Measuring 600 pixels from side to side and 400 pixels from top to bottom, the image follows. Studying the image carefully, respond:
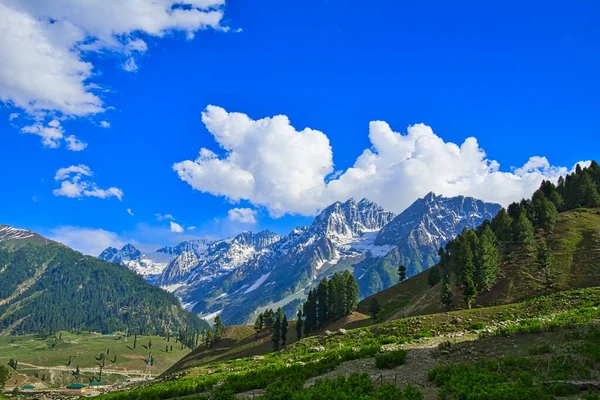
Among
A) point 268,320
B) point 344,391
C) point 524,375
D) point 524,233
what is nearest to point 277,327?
point 268,320

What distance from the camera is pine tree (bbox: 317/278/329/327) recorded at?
434 feet

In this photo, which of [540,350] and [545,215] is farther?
[545,215]

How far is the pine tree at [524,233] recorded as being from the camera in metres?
99.4

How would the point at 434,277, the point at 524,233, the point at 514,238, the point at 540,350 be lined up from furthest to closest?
1. the point at 434,277
2. the point at 514,238
3. the point at 524,233
4. the point at 540,350

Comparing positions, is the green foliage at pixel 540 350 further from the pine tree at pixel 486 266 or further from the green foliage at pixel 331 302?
the green foliage at pixel 331 302

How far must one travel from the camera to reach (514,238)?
347 ft

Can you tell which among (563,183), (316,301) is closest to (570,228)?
(563,183)

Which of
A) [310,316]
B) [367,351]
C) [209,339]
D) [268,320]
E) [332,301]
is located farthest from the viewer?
[209,339]

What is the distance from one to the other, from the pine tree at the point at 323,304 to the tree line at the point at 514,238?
36053mm

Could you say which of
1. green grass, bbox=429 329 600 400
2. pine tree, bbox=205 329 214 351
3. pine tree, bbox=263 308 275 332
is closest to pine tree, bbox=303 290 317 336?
pine tree, bbox=263 308 275 332

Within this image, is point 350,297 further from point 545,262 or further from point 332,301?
point 545,262

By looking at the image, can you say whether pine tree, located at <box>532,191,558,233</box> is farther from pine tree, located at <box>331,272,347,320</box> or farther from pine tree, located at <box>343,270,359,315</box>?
pine tree, located at <box>331,272,347,320</box>

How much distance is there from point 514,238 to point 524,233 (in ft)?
19.9

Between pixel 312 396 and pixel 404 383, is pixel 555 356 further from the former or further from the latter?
pixel 312 396
